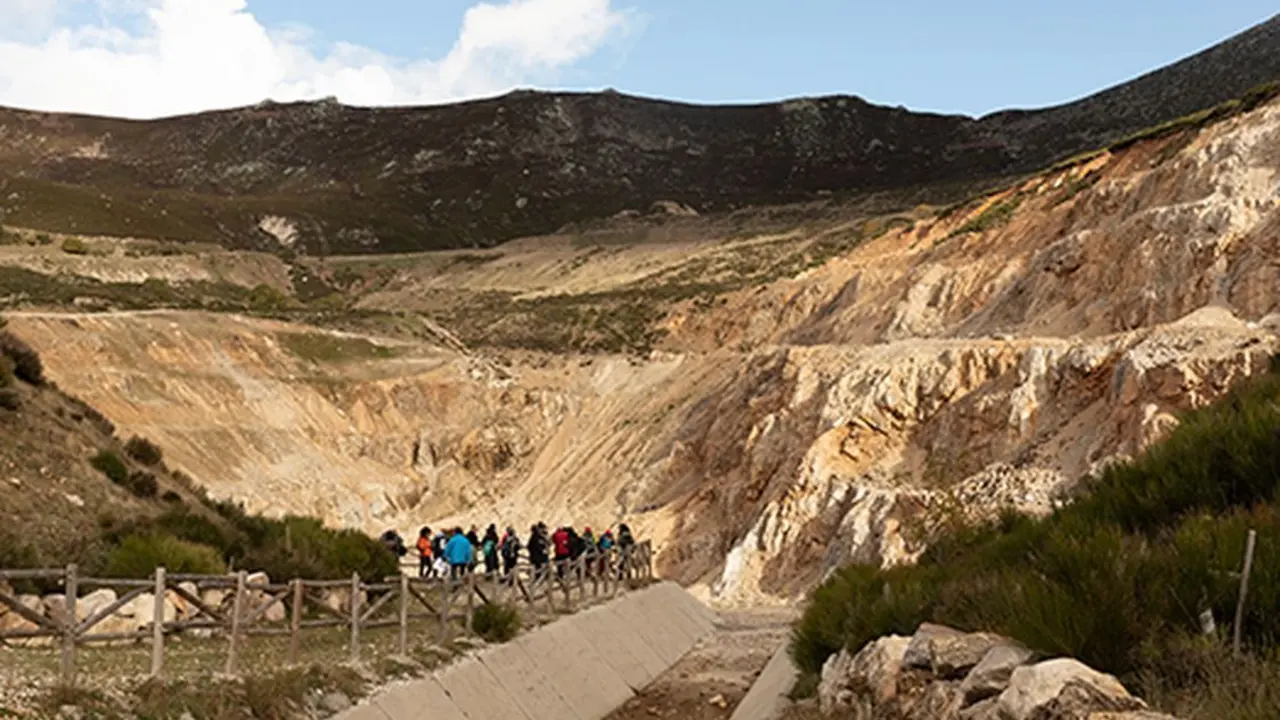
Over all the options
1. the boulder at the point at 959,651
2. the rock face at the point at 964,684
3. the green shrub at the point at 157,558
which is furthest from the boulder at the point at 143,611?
the boulder at the point at 959,651

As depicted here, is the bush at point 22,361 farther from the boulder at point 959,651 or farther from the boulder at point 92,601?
the boulder at point 959,651

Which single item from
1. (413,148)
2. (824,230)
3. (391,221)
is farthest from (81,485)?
(413,148)

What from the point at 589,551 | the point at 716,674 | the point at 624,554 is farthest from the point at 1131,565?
the point at 624,554

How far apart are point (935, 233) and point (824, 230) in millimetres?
40708

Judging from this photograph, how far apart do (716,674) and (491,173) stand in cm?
16210

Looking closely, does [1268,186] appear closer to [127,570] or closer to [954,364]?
[954,364]

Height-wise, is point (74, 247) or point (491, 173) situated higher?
point (491, 173)

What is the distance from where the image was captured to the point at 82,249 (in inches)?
3509

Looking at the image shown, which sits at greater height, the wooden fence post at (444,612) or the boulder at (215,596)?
the boulder at (215,596)

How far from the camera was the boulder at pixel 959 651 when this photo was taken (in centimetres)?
905

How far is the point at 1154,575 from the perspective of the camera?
840 centimetres

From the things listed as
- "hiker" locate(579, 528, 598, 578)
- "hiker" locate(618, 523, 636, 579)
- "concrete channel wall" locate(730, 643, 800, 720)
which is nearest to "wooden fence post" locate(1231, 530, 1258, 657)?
"concrete channel wall" locate(730, 643, 800, 720)

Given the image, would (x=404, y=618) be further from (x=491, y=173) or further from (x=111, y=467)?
(x=491, y=173)

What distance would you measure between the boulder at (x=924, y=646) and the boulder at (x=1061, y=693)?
1.93 metres
